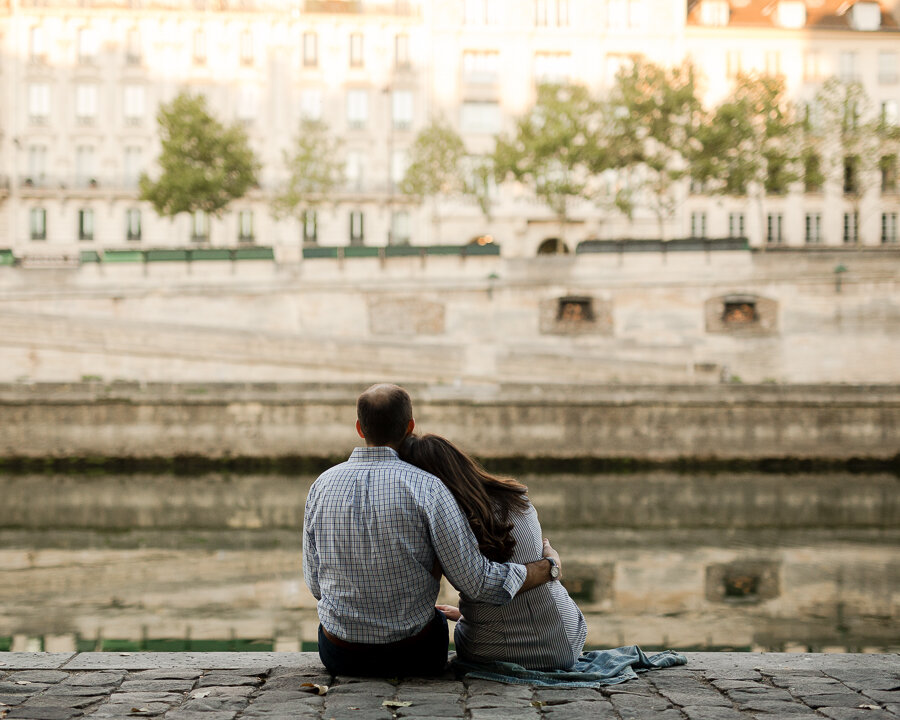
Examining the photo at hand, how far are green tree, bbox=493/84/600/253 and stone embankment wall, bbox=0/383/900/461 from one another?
490 inches

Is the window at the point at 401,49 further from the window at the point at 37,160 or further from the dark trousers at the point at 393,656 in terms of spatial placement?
the dark trousers at the point at 393,656

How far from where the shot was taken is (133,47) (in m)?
39.2

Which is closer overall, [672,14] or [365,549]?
[365,549]

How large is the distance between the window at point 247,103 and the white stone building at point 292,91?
0.06 meters

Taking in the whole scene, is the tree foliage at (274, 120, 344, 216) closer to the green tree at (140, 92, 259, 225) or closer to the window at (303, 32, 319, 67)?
the green tree at (140, 92, 259, 225)

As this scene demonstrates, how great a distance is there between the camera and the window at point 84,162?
38.8 meters

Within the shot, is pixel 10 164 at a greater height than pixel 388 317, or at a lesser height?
greater

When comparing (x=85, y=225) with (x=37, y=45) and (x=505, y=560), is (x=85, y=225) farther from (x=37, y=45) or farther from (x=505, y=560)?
(x=505, y=560)

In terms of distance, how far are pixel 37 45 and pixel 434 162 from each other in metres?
17.8

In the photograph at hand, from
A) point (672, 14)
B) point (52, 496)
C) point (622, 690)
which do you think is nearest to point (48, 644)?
point (622, 690)

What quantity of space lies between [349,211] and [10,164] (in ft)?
45.7

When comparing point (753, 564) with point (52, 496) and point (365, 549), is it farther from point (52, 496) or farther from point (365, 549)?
point (52, 496)

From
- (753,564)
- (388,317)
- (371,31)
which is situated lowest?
(753,564)

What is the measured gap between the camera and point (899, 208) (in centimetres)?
4094
